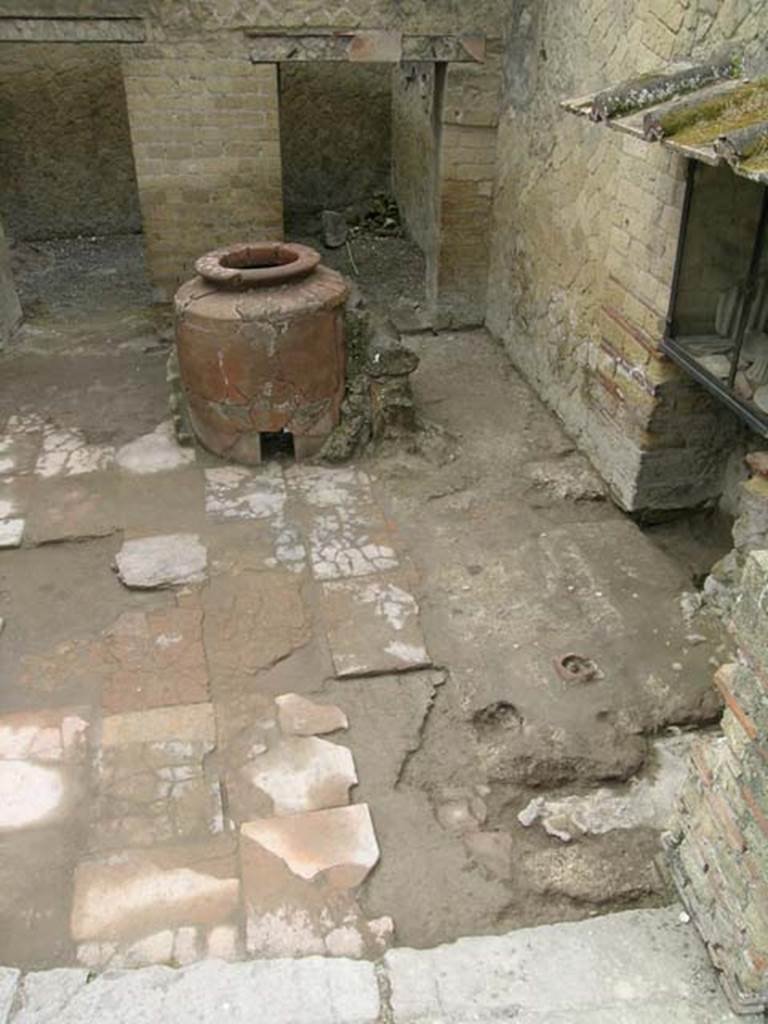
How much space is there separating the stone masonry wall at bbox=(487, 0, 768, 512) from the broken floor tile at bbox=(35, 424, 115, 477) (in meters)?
3.34

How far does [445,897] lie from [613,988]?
704mm

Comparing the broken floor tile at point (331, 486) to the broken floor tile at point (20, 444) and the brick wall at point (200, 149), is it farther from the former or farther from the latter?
the brick wall at point (200, 149)

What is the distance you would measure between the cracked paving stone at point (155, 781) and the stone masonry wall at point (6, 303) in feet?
15.7

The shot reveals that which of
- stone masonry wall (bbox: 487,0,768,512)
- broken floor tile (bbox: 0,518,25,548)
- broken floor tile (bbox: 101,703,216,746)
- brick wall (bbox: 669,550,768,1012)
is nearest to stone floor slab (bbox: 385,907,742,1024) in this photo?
brick wall (bbox: 669,550,768,1012)

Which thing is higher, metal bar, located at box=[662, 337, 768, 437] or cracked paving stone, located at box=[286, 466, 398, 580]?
metal bar, located at box=[662, 337, 768, 437]

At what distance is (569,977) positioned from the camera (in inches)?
116

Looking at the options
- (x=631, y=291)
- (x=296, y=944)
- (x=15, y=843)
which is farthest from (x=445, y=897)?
(x=631, y=291)

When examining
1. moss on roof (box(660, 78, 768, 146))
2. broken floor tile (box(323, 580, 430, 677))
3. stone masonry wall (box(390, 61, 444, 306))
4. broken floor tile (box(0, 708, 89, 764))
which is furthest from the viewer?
stone masonry wall (box(390, 61, 444, 306))

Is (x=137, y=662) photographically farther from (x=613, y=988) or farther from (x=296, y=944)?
(x=613, y=988)

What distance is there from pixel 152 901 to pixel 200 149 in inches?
239

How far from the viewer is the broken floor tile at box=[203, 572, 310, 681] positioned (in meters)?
4.45

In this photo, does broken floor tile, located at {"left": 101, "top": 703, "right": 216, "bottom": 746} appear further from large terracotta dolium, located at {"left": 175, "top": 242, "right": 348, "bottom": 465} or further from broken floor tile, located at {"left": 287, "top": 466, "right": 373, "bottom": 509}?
large terracotta dolium, located at {"left": 175, "top": 242, "right": 348, "bottom": 465}

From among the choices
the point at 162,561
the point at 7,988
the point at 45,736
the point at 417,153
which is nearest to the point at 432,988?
the point at 7,988

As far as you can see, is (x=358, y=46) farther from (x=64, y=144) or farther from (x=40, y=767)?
(x=40, y=767)
